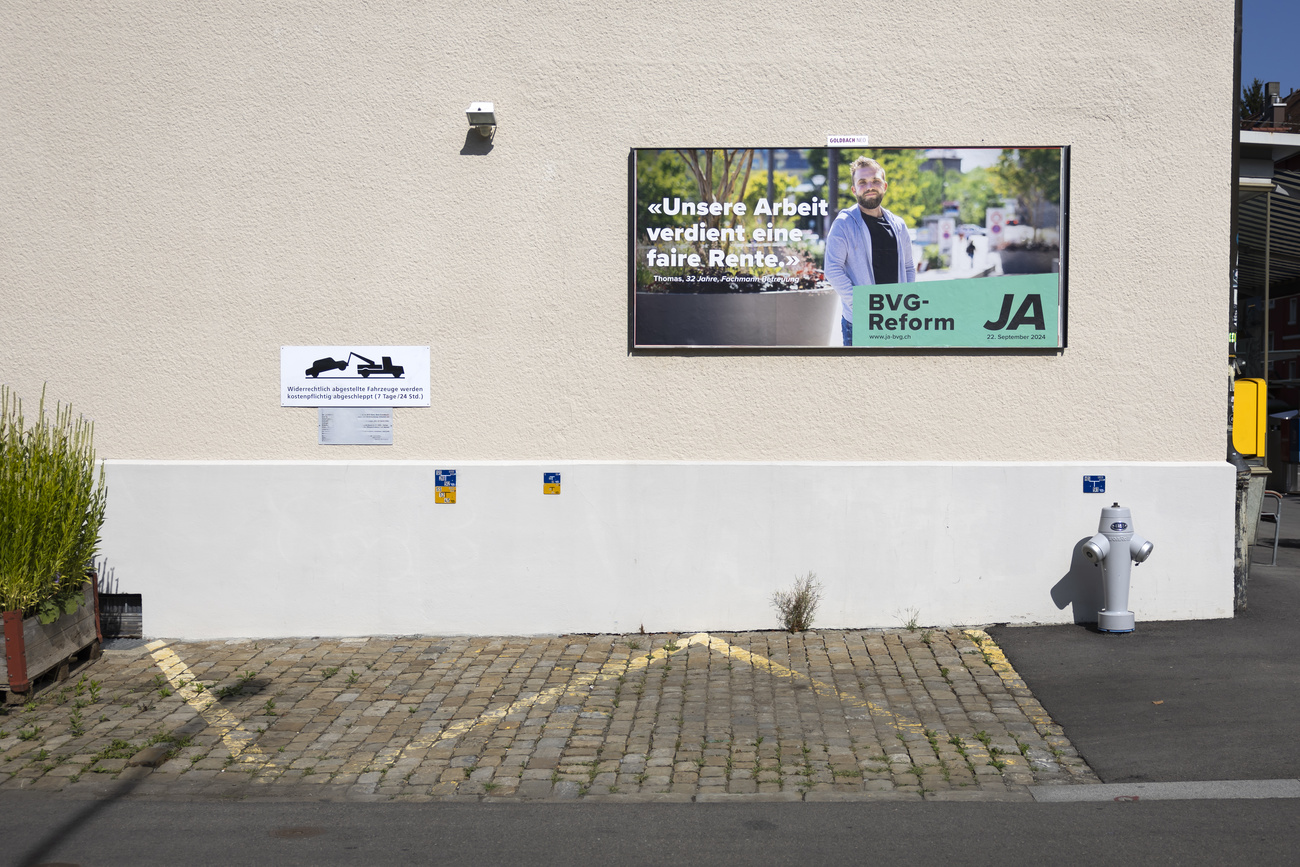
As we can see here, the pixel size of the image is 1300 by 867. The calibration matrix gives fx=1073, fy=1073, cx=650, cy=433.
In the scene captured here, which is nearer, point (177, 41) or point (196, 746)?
point (196, 746)

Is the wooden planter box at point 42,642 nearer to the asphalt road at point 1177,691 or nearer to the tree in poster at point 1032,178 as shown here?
the asphalt road at point 1177,691

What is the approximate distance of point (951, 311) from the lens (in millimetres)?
8938

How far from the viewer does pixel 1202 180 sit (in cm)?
880

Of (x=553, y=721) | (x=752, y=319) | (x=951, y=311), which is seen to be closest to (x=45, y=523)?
(x=553, y=721)

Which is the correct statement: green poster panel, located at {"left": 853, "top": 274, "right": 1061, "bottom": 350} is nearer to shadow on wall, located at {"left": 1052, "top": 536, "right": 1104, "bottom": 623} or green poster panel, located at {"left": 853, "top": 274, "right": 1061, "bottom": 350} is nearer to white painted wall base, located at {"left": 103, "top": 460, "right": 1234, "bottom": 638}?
white painted wall base, located at {"left": 103, "top": 460, "right": 1234, "bottom": 638}

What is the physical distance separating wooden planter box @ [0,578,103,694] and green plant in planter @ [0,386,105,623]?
0.10 metres

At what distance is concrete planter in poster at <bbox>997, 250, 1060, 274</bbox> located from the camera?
8914mm

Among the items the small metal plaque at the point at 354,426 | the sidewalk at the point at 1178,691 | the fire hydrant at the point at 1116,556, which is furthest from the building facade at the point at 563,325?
the sidewalk at the point at 1178,691

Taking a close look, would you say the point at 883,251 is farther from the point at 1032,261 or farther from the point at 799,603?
the point at 799,603

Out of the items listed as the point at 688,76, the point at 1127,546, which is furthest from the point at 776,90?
the point at 1127,546

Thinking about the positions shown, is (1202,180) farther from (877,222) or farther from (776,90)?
(776,90)

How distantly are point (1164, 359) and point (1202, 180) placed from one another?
58.7 inches

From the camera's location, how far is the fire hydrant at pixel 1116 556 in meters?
8.48

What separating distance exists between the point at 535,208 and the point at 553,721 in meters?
4.33
